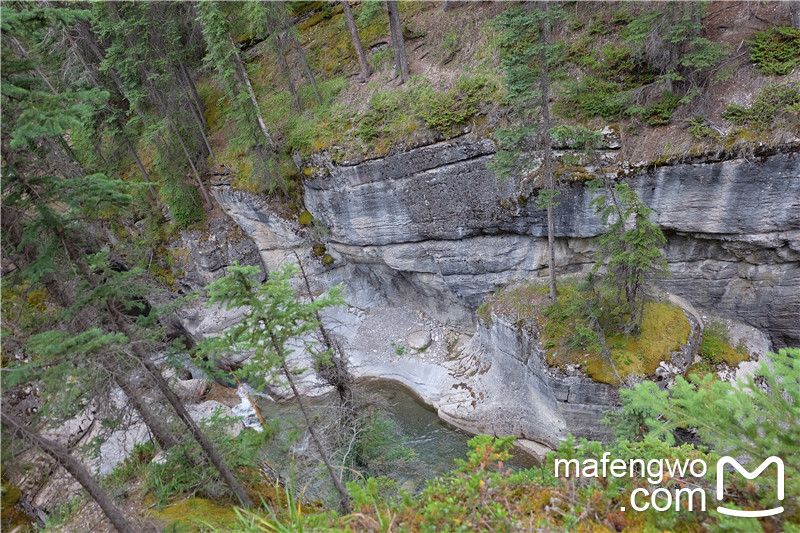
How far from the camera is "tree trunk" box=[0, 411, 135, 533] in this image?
5.80 metres

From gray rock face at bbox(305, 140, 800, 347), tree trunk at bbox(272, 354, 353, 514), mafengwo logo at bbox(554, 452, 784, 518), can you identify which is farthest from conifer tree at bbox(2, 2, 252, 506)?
gray rock face at bbox(305, 140, 800, 347)

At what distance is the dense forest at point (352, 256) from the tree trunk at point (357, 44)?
138mm

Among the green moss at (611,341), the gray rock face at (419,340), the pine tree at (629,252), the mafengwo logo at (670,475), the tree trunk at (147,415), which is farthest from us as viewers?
the gray rock face at (419,340)

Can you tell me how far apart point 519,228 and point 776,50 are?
31.9 feet

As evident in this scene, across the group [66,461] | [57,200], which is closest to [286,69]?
[57,200]

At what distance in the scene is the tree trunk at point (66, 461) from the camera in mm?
A: 5801

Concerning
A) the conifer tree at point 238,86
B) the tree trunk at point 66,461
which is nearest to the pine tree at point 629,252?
the tree trunk at point 66,461

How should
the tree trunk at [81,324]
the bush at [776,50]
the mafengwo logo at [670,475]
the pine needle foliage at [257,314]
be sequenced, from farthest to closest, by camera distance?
1. the bush at [776,50]
2. the pine needle foliage at [257,314]
3. the tree trunk at [81,324]
4. the mafengwo logo at [670,475]

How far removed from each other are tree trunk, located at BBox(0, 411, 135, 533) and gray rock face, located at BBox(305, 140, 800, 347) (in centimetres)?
1461

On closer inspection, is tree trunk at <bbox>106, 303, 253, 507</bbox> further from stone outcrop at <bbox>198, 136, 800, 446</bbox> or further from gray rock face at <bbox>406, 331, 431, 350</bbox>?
gray rock face at <bbox>406, 331, 431, 350</bbox>

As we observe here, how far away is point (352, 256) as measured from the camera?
21766mm

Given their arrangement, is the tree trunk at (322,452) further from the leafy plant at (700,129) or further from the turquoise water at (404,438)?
the leafy plant at (700,129)

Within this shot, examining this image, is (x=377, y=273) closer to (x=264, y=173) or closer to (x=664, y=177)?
(x=264, y=173)

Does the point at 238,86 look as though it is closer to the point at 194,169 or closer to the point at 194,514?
the point at 194,169
